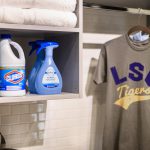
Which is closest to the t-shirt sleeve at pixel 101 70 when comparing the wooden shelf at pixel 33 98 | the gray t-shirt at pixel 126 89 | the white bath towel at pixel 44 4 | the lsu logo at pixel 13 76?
the gray t-shirt at pixel 126 89

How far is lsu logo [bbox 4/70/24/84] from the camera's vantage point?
125cm

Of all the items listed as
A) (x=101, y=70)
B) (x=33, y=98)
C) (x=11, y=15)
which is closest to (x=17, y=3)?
(x=11, y=15)

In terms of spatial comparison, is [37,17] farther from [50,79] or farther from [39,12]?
[50,79]

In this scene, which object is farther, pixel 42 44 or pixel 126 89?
pixel 126 89

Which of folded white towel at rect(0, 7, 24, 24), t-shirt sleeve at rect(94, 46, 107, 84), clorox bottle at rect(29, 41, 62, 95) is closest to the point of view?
Result: folded white towel at rect(0, 7, 24, 24)

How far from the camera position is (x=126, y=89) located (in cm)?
172

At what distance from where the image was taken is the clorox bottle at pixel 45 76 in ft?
4.35

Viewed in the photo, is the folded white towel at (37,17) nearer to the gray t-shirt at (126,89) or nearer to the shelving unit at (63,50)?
the shelving unit at (63,50)

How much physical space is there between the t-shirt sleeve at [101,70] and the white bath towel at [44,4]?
463 mm

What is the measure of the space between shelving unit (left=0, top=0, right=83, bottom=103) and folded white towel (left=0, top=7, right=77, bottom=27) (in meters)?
0.02

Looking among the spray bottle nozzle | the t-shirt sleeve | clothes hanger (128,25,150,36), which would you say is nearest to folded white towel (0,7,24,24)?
the spray bottle nozzle

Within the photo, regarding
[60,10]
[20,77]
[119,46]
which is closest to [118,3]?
[119,46]

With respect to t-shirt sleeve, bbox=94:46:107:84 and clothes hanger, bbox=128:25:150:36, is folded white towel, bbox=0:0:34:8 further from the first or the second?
clothes hanger, bbox=128:25:150:36

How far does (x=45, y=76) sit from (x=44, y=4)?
332 millimetres
